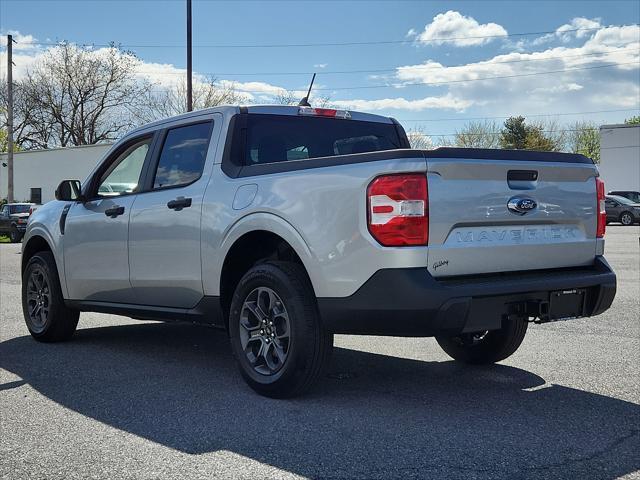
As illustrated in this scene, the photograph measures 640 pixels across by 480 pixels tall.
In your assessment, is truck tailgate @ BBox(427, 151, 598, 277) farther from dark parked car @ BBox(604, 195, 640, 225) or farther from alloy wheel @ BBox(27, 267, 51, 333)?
dark parked car @ BBox(604, 195, 640, 225)

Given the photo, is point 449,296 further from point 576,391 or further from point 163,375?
point 163,375

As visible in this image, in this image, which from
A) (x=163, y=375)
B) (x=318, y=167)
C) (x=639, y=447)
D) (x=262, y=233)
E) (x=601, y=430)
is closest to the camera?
(x=639, y=447)

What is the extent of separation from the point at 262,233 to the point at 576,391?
2.32m

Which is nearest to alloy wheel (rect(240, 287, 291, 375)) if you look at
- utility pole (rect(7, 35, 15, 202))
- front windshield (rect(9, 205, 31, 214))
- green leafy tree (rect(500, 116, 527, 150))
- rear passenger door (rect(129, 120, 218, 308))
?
rear passenger door (rect(129, 120, 218, 308))

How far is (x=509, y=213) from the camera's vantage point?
14.1 feet

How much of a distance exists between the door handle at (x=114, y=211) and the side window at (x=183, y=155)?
0.41 m

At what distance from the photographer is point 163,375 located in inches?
212

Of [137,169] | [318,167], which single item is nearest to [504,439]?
[318,167]

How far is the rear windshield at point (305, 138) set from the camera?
5293 mm

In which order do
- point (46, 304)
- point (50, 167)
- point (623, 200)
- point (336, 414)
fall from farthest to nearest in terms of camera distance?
point (50, 167) < point (623, 200) < point (46, 304) < point (336, 414)

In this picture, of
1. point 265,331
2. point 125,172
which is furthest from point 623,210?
point 265,331

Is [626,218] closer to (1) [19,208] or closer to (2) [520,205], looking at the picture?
(1) [19,208]

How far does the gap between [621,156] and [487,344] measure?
48377mm

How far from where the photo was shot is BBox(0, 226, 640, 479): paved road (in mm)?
3459
